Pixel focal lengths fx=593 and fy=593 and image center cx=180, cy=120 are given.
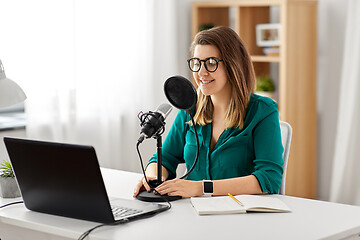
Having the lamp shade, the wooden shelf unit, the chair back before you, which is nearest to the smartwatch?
the chair back

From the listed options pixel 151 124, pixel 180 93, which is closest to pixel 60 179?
pixel 151 124

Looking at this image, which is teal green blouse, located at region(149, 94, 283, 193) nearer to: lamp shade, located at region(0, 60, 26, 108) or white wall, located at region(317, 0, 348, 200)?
lamp shade, located at region(0, 60, 26, 108)

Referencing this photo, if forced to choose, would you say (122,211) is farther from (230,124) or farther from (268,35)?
(268,35)

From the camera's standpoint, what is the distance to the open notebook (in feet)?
6.23

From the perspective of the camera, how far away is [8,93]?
2061mm

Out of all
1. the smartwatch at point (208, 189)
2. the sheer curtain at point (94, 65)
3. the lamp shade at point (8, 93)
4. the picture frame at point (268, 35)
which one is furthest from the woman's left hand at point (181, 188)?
the picture frame at point (268, 35)

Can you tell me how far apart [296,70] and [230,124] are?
1.89 meters

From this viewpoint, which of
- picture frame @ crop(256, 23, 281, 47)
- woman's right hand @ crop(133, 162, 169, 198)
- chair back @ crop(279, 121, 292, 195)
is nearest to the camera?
woman's right hand @ crop(133, 162, 169, 198)

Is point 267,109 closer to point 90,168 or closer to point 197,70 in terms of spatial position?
point 197,70

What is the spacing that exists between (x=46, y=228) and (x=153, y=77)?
2.61 m

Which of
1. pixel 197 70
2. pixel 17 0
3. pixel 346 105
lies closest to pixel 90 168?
pixel 197 70

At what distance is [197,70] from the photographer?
2.25 metres

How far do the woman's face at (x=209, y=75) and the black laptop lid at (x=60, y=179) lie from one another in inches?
26.7

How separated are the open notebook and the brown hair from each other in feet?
1.20
